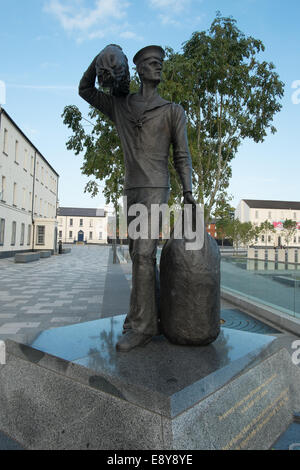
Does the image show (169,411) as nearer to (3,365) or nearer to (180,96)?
(3,365)

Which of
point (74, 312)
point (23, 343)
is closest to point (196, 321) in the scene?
point (23, 343)

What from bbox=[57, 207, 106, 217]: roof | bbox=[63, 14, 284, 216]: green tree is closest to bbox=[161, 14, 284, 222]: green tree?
bbox=[63, 14, 284, 216]: green tree

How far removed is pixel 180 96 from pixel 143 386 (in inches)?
259

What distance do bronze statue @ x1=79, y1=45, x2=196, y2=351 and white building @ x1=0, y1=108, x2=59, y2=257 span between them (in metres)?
22.1

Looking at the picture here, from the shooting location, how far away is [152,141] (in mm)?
2965

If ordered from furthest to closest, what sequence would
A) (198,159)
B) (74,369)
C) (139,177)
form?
(198,159) < (139,177) < (74,369)

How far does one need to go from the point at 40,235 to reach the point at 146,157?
29751 mm

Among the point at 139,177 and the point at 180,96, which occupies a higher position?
the point at 180,96

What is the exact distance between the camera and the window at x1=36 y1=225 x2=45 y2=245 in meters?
30.7

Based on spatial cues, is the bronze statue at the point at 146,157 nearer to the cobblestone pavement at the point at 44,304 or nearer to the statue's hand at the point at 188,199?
the statue's hand at the point at 188,199

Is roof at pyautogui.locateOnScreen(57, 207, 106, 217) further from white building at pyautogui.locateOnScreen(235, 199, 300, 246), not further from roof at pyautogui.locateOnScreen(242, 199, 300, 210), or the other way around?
roof at pyautogui.locateOnScreen(242, 199, 300, 210)

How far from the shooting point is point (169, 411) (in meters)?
1.82

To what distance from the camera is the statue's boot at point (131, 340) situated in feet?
8.77

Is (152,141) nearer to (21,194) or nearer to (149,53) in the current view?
(149,53)
